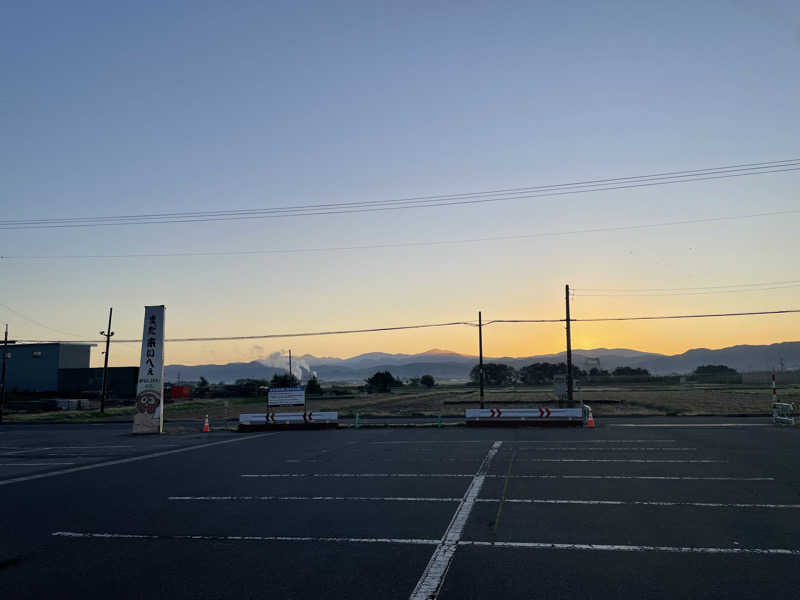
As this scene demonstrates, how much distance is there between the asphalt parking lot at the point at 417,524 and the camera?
7582mm

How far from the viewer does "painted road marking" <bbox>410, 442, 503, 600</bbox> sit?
723 centimetres

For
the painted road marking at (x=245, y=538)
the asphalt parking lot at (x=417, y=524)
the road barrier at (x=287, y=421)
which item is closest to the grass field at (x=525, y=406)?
the road barrier at (x=287, y=421)

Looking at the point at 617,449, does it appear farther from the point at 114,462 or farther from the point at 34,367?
the point at 34,367

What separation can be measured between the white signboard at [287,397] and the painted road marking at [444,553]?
22.7 m

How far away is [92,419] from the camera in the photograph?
160 feet

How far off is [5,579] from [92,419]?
45988 mm

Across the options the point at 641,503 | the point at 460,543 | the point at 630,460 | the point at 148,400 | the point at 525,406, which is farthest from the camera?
the point at 525,406

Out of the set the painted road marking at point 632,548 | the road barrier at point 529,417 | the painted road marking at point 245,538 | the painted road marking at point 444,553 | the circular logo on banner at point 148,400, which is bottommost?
the painted road marking at point 245,538

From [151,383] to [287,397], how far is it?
7.77m

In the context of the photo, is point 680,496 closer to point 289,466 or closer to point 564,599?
point 564,599

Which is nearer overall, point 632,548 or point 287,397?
point 632,548

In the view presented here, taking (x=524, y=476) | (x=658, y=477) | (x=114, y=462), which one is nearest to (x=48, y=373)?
(x=114, y=462)

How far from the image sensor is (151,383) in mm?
31609

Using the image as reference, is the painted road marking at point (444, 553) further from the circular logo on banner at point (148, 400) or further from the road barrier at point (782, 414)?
the circular logo on banner at point (148, 400)
